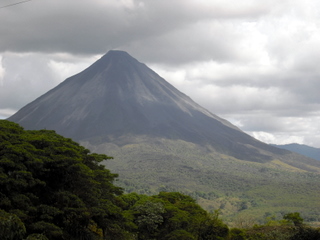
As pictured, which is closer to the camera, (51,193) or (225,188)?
(51,193)

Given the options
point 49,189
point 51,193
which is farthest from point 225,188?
point 51,193

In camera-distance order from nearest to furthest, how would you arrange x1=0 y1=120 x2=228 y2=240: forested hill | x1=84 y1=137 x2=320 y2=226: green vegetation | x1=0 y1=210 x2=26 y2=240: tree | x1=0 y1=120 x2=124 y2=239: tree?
x1=0 y1=210 x2=26 y2=240: tree
x1=0 y1=120 x2=228 y2=240: forested hill
x1=0 y1=120 x2=124 y2=239: tree
x1=84 y1=137 x2=320 y2=226: green vegetation

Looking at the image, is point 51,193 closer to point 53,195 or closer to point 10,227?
point 53,195

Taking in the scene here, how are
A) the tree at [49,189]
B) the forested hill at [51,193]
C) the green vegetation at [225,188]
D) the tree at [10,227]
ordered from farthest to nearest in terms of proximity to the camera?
the green vegetation at [225,188]
the tree at [49,189]
the forested hill at [51,193]
the tree at [10,227]

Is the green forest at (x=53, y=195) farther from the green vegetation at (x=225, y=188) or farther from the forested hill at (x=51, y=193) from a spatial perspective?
the green vegetation at (x=225, y=188)

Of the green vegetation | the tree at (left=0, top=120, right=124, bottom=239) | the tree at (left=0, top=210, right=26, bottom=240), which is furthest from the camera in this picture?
the green vegetation

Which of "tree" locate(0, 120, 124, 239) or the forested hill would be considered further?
"tree" locate(0, 120, 124, 239)

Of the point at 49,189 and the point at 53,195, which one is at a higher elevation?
the point at 49,189

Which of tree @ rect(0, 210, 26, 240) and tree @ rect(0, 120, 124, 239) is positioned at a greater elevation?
tree @ rect(0, 120, 124, 239)

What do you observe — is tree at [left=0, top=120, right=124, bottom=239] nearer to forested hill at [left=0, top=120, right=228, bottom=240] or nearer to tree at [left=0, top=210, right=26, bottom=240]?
forested hill at [left=0, top=120, right=228, bottom=240]

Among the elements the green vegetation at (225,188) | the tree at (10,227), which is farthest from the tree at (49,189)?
the green vegetation at (225,188)

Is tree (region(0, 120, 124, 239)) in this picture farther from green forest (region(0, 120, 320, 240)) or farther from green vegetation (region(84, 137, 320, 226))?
green vegetation (region(84, 137, 320, 226))

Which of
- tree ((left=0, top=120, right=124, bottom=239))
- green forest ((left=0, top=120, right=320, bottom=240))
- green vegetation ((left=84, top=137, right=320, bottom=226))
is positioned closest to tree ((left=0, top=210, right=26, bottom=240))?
green forest ((left=0, top=120, right=320, bottom=240))

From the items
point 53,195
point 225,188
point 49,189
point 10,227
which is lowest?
point 10,227
